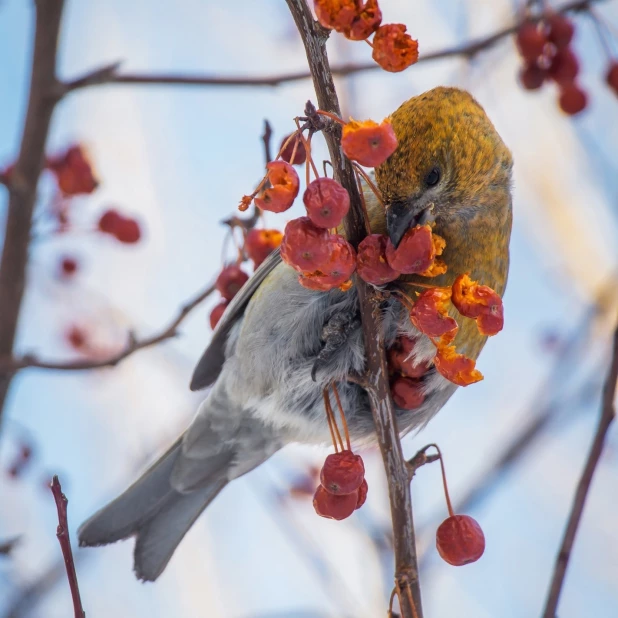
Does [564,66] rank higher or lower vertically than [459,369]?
higher

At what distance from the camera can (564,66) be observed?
106 inches

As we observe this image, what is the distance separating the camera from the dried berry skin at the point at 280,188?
1.47m

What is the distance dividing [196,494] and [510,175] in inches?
62.4

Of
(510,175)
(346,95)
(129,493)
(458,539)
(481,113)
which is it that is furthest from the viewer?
(346,95)

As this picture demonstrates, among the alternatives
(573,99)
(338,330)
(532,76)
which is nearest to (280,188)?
(338,330)

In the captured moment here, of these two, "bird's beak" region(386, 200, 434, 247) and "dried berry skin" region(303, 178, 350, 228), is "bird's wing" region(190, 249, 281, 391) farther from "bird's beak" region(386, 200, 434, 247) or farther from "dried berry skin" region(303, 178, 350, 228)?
"dried berry skin" region(303, 178, 350, 228)

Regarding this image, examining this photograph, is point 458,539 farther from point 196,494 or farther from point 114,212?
point 114,212

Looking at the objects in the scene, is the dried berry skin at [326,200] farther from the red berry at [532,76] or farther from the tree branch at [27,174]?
the red berry at [532,76]

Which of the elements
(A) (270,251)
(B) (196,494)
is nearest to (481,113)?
(A) (270,251)

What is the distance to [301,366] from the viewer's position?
7.74 ft

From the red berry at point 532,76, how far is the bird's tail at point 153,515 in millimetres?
1753

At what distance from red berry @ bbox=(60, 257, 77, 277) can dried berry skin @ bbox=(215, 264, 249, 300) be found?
1137mm

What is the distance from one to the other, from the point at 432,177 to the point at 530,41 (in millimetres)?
936

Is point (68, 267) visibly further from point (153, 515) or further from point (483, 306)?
point (483, 306)
